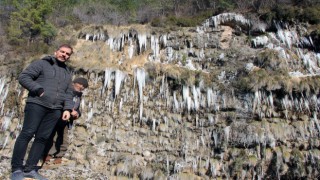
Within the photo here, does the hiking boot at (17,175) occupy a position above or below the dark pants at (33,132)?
below

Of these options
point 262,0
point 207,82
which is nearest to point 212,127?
point 207,82

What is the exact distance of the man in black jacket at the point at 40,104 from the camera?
375 cm

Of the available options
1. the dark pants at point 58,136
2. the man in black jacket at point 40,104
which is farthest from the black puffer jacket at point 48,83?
the dark pants at point 58,136

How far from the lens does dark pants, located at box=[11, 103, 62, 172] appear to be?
3.75 meters

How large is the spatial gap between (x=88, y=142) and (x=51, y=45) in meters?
6.47

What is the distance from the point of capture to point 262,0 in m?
16.9

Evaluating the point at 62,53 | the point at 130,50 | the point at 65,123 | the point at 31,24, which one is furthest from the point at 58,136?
the point at 31,24

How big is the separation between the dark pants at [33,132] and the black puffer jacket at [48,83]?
0.10 metres

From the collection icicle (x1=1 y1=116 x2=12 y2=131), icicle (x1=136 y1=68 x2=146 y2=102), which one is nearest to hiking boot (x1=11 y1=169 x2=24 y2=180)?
icicle (x1=136 y1=68 x2=146 y2=102)

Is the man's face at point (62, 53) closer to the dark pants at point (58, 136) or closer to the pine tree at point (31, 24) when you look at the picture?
the dark pants at point (58, 136)

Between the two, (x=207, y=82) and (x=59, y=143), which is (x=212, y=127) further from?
(x=59, y=143)

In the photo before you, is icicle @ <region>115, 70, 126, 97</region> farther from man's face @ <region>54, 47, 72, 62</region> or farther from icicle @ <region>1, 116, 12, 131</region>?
man's face @ <region>54, 47, 72, 62</region>

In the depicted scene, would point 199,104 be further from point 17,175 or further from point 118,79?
point 17,175

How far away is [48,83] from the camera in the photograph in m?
3.92
